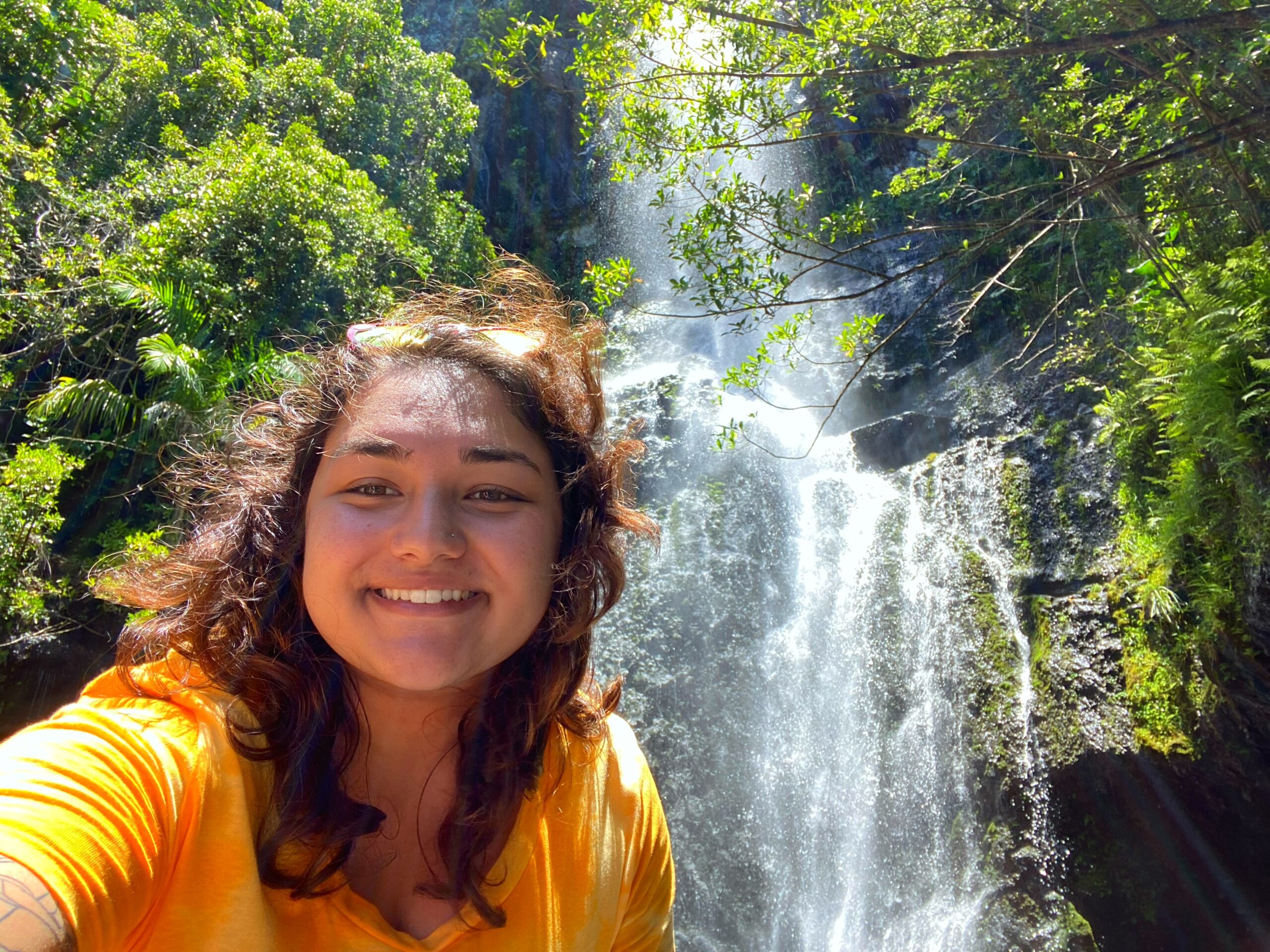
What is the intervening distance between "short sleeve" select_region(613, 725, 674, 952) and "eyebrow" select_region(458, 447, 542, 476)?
61 centimetres

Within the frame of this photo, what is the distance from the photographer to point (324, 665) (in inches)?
52.1

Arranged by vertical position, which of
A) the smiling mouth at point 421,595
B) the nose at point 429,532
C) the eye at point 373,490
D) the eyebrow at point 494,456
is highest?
the eyebrow at point 494,456

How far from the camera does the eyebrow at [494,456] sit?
130cm

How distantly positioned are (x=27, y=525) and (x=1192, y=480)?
9093 millimetres

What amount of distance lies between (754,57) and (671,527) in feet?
19.9

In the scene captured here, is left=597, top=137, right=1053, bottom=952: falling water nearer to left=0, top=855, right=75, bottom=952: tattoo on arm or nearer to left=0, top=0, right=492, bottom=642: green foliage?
left=0, top=0, right=492, bottom=642: green foliage

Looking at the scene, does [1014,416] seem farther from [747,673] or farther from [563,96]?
[563,96]

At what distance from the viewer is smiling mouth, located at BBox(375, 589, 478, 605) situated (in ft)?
4.01

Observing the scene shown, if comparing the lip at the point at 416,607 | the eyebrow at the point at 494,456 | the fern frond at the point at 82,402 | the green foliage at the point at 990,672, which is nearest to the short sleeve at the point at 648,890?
the lip at the point at 416,607

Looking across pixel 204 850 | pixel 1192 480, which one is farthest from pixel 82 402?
pixel 1192 480

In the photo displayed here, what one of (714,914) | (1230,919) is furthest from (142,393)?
(1230,919)

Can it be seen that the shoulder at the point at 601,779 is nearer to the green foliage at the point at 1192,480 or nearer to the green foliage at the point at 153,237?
the green foliage at the point at 153,237

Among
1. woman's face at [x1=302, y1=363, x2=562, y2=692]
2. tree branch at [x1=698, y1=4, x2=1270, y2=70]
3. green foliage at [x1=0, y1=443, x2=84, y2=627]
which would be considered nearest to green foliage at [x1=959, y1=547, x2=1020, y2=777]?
tree branch at [x1=698, y1=4, x2=1270, y2=70]

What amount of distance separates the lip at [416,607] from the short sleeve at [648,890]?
48cm
